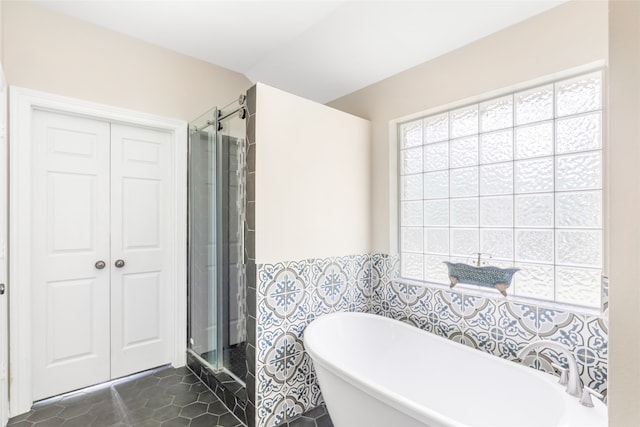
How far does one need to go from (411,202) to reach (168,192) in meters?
2.06

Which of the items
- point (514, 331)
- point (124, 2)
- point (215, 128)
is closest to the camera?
point (514, 331)

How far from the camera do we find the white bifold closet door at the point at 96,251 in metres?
2.15

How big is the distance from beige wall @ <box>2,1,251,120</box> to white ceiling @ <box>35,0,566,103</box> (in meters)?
0.10

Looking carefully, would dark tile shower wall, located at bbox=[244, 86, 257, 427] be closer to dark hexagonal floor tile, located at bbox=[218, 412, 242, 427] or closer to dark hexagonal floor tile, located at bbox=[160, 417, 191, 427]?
dark hexagonal floor tile, located at bbox=[218, 412, 242, 427]

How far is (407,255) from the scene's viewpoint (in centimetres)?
254

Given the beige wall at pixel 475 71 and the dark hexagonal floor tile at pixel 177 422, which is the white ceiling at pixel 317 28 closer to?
the beige wall at pixel 475 71

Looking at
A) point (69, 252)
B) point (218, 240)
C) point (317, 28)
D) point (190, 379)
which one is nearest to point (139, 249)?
point (69, 252)

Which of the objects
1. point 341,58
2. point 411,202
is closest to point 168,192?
point 341,58

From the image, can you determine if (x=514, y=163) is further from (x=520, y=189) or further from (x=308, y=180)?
(x=308, y=180)

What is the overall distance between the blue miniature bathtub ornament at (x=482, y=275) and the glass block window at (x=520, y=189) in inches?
2.4

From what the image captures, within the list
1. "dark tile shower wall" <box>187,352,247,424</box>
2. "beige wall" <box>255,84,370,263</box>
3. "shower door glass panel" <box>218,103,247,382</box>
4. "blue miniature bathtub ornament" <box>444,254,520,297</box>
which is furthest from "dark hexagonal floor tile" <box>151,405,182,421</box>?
"blue miniature bathtub ornament" <box>444,254,520,297</box>

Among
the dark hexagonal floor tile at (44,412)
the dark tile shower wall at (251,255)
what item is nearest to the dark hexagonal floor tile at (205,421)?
the dark tile shower wall at (251,255)

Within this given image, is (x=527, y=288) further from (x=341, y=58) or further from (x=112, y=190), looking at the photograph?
(x=112, y=190)

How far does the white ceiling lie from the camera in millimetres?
1914
